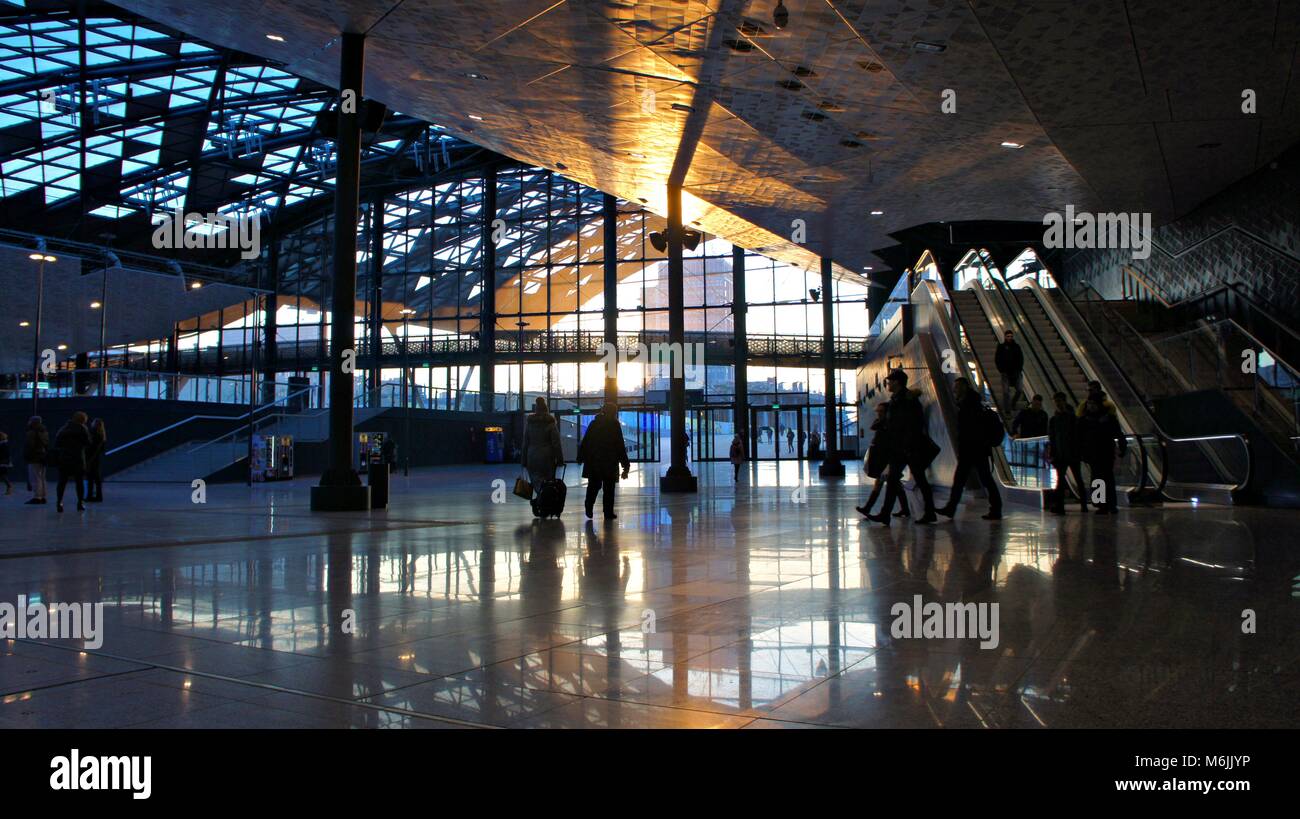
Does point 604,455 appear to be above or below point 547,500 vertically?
above

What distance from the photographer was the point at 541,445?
1105 cm

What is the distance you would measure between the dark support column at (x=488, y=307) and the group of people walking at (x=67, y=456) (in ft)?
93.1

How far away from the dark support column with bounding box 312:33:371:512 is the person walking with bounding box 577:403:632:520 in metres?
3.27

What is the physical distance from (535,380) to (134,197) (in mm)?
20207

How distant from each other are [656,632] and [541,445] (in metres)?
7.09

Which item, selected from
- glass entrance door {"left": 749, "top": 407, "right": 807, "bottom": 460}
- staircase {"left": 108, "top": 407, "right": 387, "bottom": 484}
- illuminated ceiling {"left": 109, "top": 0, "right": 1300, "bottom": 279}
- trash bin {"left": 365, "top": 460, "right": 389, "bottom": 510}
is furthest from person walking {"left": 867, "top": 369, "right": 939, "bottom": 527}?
glass entrance door {"left": 749, "top": 407, "right": 807, "bottom": 460}

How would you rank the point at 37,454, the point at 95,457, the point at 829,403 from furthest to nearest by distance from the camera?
the point at 829,403
the point at 95,457
the point at 37,454

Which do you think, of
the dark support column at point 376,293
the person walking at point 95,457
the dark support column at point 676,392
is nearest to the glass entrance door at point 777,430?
the dark support column at point 376,293

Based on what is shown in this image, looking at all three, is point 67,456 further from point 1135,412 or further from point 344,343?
point 1135,412

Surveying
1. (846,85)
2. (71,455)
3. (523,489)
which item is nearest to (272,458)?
(71,455)

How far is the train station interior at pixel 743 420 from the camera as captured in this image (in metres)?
3.34

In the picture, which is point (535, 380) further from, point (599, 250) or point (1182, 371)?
point (1182, 371)

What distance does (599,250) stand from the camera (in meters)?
46.8
